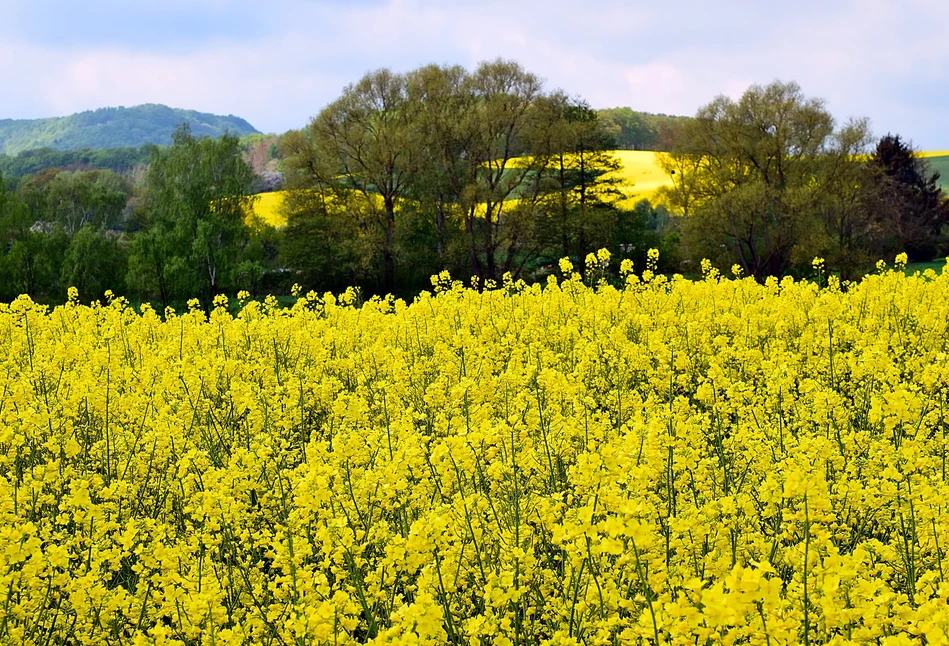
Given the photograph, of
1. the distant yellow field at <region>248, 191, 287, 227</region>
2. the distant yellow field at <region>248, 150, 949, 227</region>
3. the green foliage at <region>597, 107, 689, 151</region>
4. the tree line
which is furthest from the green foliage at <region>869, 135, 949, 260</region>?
the green foliage at <region>597, 107, 689, 151</region>

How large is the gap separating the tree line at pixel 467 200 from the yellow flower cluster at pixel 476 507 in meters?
27.4

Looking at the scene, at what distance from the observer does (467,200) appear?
35562 millimetres

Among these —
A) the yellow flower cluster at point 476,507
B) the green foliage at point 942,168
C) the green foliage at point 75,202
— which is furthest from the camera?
the green foliage at point 942,168

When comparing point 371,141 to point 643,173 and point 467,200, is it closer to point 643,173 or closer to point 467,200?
point 467,200

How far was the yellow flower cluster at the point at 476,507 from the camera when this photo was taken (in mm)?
3432

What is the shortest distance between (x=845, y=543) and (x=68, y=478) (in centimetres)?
555

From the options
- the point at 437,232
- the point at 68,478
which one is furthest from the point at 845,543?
the point at 437,232

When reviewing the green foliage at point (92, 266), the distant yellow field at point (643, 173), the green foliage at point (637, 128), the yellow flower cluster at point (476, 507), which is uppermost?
the green foliage at point (637, 128)

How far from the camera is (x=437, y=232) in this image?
40250mm

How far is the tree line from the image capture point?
116ft

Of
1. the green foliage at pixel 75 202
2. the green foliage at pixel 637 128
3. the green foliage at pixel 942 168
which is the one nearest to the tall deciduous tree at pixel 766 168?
the green foliage at pixel 75 202

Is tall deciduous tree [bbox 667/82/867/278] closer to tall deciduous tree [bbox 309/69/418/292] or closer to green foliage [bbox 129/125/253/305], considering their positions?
tall deciduous tree [bbox 309/69/418/292]

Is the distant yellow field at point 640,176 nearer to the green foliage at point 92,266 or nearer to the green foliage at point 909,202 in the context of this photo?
the green foliage at point 909,202

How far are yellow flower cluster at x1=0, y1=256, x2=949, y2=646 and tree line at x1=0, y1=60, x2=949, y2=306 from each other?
27.4 meters
